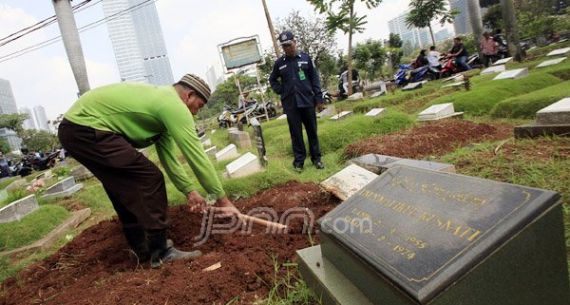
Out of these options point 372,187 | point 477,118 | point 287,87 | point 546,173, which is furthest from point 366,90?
point 372,187

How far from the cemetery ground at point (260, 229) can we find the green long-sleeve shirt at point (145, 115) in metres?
0.56

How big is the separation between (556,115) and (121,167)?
3.54m

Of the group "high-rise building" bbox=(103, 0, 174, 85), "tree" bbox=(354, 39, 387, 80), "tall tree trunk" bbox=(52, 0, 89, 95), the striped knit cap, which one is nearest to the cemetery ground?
the striped knit cap

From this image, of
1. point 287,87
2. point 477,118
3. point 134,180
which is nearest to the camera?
point 134,180

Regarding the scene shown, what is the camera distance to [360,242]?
1.61 m

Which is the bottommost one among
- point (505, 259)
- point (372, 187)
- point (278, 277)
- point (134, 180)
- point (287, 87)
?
point (278, 277)

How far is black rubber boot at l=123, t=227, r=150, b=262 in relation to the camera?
2654 millimetres

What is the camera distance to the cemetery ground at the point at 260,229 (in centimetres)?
200

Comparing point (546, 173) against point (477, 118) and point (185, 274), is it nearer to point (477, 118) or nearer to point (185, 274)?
point (185, 274)

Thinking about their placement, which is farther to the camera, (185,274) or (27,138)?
(27,138)

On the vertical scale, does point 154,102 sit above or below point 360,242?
above

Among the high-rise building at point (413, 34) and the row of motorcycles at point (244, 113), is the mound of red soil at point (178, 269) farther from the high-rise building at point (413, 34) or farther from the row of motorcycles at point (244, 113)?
the high-rise building at point (413, 34)

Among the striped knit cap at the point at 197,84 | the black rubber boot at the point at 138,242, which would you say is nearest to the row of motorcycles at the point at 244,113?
the black rubber boot at the point at 138,242

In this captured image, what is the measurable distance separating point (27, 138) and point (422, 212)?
35.9m
